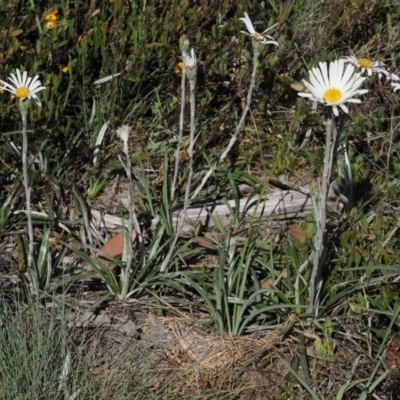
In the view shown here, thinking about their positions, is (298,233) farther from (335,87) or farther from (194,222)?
(335,87)

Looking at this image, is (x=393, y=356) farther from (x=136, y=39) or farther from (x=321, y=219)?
(x=136, y=39)

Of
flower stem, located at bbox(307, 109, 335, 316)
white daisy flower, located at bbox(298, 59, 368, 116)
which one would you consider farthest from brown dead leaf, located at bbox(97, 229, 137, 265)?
white daisy flower, located at bbox(298, 59, 368, 116)

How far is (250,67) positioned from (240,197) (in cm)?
74

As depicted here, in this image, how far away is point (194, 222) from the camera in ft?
13.0

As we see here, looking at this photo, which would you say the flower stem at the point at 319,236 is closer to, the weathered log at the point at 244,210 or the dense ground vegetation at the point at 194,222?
the dense ground vegetation at the point at 194,222

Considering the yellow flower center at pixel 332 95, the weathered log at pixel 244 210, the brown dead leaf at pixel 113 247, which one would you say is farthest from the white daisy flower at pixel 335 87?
the brown dead leaf at pixel 113 247

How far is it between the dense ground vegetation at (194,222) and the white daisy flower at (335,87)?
0.71m

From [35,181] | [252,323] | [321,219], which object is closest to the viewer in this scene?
[321,219]

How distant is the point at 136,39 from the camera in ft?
14.1

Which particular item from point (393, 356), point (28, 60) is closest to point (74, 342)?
point (393, 356)

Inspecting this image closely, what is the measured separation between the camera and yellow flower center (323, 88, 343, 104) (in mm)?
2781

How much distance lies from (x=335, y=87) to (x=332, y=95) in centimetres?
8

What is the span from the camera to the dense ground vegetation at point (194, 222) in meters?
3.17

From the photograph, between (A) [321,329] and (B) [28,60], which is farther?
(B) [28,60]
